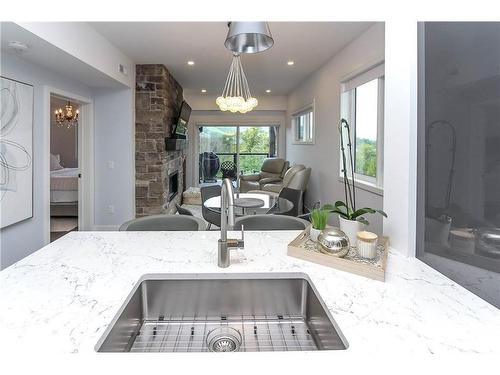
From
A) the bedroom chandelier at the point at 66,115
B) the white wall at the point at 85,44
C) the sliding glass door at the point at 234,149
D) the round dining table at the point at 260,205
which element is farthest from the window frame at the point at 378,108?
Result: the bedroom chandelier at the point at 66,115

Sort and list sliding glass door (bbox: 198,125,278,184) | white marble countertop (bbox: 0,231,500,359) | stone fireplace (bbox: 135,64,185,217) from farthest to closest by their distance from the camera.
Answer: sliding glass door (bbox: 198,125,278,184)
stone fireplace (bbox: 135,64,185,217)
white marble countertop (bbox: 0,231,500,359)

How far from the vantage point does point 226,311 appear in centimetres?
116

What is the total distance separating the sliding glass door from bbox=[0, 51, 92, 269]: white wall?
5.09m

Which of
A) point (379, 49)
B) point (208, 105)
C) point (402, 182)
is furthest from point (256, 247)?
point (208, 105)

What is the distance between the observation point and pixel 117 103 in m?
4.73

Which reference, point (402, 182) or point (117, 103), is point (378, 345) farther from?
point (117, 103)

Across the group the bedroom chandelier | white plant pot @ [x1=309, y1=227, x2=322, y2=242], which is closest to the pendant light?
white plant pot @ [x1=309, y1=227, x2=322, y2=242]

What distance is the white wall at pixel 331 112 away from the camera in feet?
11.0

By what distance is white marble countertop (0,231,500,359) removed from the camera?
72 centimetres

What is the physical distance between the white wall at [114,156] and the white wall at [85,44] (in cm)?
40

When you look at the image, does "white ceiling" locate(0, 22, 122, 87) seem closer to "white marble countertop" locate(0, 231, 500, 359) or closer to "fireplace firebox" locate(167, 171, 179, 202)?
"white marble countertop" locate(0, 231, 500, 359)

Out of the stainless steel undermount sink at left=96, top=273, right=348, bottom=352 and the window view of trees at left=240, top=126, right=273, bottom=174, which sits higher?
the window view of trees at left=240, top=126, right=273, bottom=174

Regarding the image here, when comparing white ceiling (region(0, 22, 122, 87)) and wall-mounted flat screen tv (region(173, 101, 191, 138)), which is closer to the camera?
white ceiling (region(0, 22, 122, 87))
